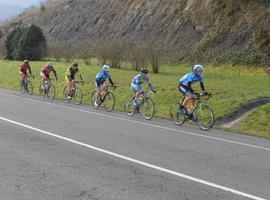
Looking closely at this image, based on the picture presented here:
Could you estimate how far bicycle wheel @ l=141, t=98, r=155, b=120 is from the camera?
58.6 feet

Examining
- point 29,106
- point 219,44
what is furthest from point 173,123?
point 219,44

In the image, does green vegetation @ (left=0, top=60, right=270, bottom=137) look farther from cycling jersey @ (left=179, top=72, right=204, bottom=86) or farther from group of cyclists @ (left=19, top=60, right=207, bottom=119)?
cycling jersey @ (left=179, top=72, right=204, bottom=86)

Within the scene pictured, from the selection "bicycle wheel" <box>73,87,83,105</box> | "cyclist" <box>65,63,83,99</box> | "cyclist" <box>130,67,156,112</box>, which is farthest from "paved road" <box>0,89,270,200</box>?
"cyclist" <box>65,63,83,99</box>

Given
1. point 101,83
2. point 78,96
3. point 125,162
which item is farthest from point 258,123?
point 78,96

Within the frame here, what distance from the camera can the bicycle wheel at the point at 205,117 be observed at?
15.4 meters

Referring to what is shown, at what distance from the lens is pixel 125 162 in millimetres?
9430

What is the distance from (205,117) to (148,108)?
9.87 feet

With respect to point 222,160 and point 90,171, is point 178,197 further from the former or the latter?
point 222,160

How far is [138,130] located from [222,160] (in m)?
4.54

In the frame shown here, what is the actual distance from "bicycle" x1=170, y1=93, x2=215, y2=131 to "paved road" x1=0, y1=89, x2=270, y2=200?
0.40 metres

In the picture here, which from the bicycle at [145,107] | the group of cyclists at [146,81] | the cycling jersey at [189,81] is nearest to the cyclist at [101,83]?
the group of cyclists at [146,81]

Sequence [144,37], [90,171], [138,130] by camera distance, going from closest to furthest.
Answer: [90,171]
[138,130]
[144,37]

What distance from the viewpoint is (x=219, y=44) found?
34875 millimetres

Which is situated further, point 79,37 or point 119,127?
point 79,37
